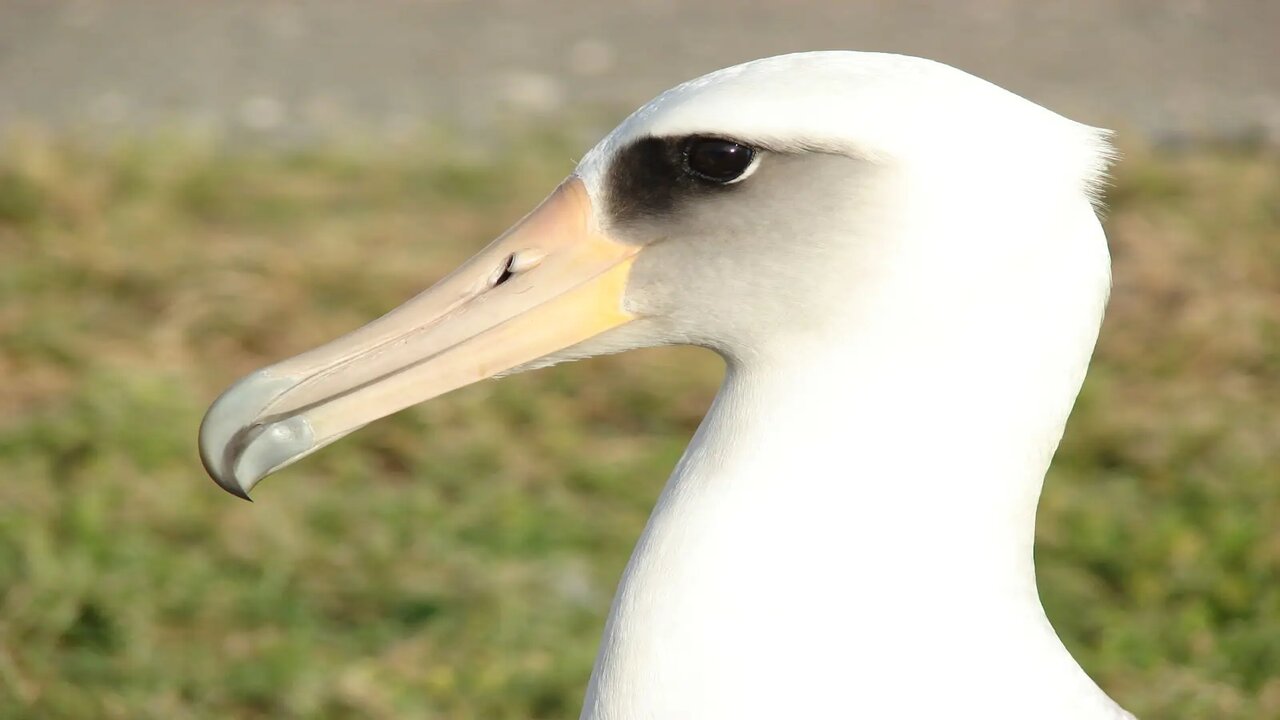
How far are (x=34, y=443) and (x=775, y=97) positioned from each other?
9.02 feet

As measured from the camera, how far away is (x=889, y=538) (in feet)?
4.95

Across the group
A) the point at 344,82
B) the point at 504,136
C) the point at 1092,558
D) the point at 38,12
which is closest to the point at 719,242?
the point at 1092,558

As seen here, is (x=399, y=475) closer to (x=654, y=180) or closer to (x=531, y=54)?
(x=654, y=180)

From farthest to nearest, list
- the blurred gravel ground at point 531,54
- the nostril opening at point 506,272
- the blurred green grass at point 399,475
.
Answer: the blurred gravel ground at point 531,54
the blurred green grass at point 399,475
the nostril opening at point 506,272

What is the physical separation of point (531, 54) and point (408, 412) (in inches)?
150

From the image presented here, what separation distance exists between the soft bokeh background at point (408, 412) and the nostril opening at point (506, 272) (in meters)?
1.41

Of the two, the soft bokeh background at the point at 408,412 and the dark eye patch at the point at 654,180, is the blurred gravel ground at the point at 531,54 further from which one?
the dark eye patch at the point at 654,180

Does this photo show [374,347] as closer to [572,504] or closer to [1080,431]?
[572,504]

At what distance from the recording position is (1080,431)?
13.4ft

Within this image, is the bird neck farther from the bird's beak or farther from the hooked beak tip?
the hooked beak tip

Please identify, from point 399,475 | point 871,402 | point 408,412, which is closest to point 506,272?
point 871,402

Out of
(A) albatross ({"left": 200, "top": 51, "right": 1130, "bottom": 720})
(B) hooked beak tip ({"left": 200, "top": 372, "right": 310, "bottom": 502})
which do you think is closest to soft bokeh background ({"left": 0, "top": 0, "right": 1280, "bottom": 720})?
(B) hooked beak tip ({"left": 200, "top": 372, "right": 310, "bottom": 502})

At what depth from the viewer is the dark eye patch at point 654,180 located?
1622 millimetres

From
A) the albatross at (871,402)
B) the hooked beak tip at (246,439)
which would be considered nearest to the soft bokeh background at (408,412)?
the hooked beak tip at (246,439)
